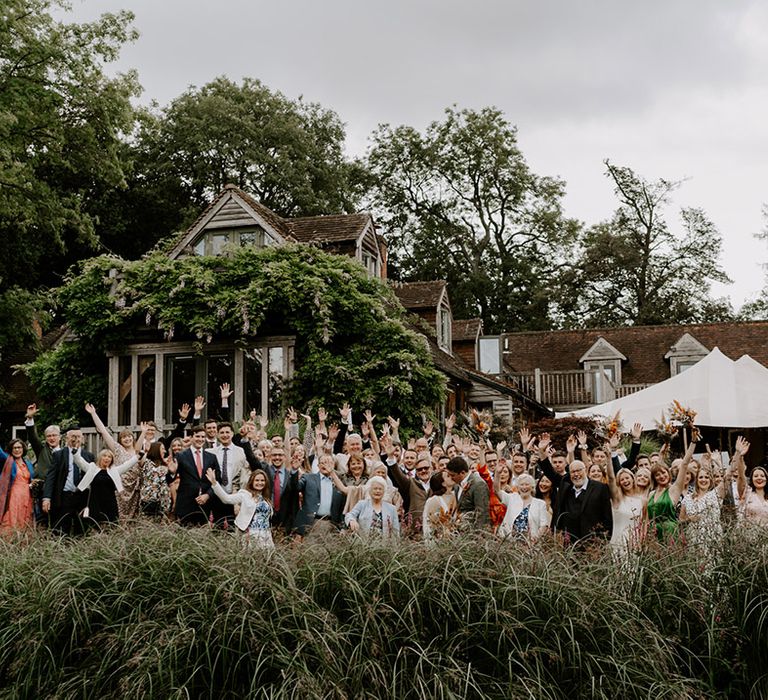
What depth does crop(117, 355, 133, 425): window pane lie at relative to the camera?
2225 cm

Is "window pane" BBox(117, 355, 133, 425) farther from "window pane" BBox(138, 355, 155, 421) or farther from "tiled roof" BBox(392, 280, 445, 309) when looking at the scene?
"tiled roof" BBox(392, 280, 445, 309)

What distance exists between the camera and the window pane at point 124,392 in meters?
22.2

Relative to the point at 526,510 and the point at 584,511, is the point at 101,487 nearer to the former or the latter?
the point at 526,510

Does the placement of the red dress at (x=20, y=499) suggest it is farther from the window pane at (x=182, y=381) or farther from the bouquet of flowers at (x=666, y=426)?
the window pane at (x=182, y=381)

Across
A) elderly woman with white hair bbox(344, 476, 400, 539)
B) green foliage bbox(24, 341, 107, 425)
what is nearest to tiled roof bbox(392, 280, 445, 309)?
green foliage bbox(24, 341, 107, 425)

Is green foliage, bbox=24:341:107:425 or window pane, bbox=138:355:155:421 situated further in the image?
window pane, bbox=138:355:155:421

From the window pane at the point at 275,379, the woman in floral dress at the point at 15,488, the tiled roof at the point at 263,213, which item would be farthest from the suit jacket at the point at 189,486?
the tiled roof at the point at 263,213

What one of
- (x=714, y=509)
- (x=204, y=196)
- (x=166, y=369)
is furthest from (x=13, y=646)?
(x=204, y=196)

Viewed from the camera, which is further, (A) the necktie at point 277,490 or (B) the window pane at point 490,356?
(B) the window pane at point 490,356

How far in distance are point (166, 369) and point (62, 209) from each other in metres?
5.38

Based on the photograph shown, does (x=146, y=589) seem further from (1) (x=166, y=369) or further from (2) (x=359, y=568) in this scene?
(1) (x=166, y=369)

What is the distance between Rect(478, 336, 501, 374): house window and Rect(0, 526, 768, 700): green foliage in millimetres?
30521

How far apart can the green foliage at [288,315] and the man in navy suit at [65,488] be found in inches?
378

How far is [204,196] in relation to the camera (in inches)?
1563
